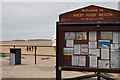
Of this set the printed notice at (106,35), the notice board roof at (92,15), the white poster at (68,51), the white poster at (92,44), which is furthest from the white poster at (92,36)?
Result: the white poster at (68,51)

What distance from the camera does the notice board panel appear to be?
4.19 m

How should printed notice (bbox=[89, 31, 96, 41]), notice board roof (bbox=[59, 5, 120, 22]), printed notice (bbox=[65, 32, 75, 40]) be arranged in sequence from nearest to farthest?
notice board roof (bbox=[59, 5, 120, 22])
printed notice (bbox=[89, 31, 96, 41])
printed notice (bbox=[65, 32, 75, 40])

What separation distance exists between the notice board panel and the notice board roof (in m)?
0.15

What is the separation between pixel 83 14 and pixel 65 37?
0.81 m

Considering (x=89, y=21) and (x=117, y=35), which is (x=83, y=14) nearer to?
(x=89, y=21)

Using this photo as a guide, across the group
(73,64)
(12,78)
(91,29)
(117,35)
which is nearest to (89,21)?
(91,29)

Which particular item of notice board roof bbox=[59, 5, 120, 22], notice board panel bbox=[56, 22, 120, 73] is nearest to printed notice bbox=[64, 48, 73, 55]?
notice board panel bbox=[56, 22, 120, 73]

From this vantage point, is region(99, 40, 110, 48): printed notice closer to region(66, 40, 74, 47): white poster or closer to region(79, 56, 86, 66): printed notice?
region(79, 56, 86, 66): printed notice

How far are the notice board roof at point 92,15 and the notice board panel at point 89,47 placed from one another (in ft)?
0.51

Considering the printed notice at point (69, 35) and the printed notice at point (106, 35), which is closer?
the printed notice at point (106, 35)

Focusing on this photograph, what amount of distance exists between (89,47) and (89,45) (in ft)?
0.18

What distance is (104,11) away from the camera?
13.8 feet

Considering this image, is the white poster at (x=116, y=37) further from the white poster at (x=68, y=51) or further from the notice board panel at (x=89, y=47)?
the white poster at (x=68, y=51)

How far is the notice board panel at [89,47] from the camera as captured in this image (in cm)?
419
